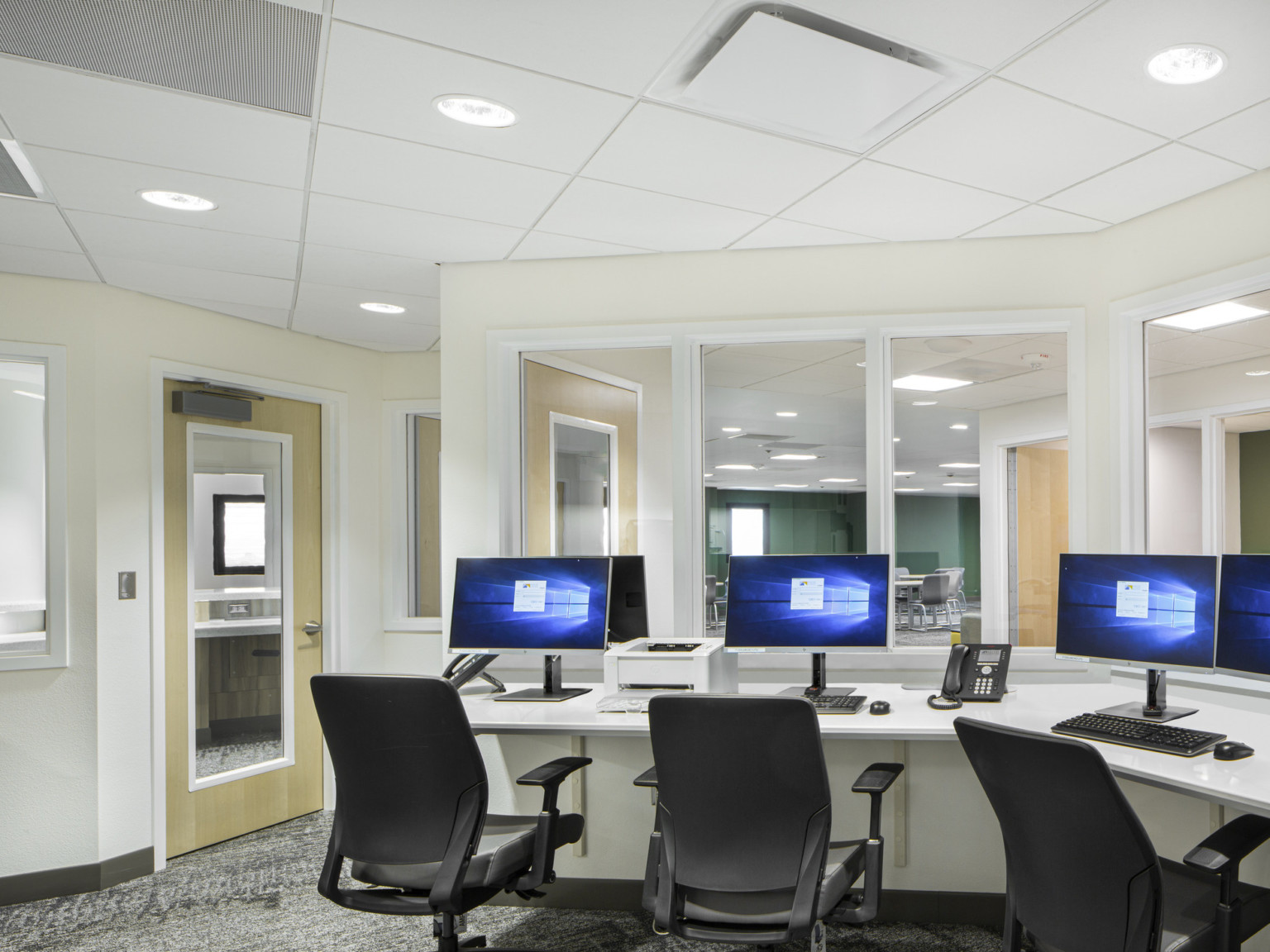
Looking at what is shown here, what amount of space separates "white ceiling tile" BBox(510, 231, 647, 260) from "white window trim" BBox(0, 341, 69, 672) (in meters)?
1.99

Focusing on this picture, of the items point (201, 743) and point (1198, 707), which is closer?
point (1198, 707)

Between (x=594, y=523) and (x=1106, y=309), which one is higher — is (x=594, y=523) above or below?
below

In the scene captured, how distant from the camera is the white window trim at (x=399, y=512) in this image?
4.96 m

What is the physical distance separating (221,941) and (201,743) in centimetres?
129

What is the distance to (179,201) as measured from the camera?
283 centimetres

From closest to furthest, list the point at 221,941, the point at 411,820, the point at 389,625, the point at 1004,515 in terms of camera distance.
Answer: the point at 411,820 < the point at 221,941 < the point at 1004,515 < the point at 389,625

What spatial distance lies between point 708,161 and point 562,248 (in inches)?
38.2

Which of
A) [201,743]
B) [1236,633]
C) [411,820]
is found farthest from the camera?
[201,743]

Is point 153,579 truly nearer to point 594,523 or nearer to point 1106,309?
point 594,523

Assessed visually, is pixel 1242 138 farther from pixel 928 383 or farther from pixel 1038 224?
pixel 928 383

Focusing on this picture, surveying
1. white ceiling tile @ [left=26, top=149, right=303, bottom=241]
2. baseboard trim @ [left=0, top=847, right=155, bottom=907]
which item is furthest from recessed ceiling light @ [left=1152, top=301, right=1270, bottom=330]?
baseboard trim @ [left=0, top=847, right=155, bottom=907]

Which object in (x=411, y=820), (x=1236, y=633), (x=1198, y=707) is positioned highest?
(x=1236, y=633)

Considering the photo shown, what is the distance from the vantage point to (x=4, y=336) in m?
3.53

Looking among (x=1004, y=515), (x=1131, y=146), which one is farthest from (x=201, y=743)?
(x=1131, y=146)
